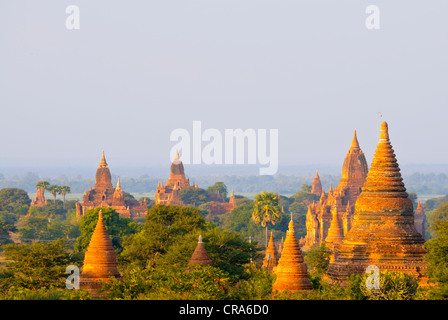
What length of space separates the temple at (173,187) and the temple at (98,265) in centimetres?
11484

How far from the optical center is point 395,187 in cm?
5512

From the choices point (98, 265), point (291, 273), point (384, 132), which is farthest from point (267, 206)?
point (291, 273)

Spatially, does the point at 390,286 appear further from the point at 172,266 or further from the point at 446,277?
the point at 172,266

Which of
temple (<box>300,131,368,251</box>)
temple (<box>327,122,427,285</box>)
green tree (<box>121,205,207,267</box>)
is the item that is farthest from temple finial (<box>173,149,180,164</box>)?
temple (<box>327,122,427,285</box>)

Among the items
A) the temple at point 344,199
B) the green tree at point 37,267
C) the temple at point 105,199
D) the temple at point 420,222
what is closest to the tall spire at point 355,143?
the temple at point 344,199

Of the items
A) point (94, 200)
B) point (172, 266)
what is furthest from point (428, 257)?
point (94, 200)

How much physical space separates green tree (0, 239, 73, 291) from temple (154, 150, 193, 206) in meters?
108

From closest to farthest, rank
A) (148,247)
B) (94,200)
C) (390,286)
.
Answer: (390,286)
(148,247)
(94,200)

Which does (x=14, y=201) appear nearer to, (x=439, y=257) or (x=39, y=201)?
(x=39, y=201)

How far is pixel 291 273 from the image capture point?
4741 centimetres

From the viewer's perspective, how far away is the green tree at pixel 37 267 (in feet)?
184

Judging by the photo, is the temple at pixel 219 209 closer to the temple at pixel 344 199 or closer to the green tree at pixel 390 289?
the temple at pixel 344 199

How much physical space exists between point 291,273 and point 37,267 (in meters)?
14.9

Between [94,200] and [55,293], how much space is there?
119461 mm
